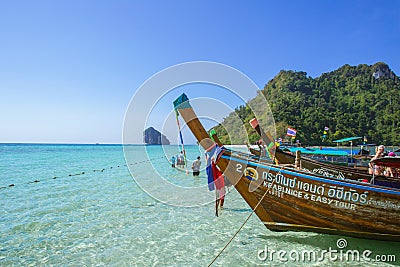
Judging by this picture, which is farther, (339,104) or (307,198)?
(339,104)

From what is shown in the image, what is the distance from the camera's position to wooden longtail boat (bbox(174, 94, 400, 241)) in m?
5.35

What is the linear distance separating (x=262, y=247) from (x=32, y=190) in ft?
40.7

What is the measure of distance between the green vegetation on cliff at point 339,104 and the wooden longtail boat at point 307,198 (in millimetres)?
49516

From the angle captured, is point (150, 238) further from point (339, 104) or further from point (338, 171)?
point (339, 104)

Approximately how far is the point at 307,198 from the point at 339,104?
9694 centimetres

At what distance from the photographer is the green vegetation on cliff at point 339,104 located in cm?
7381

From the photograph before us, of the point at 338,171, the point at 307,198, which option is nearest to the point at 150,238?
the point at 307,198

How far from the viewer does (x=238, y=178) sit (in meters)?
6.47

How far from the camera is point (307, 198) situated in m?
5.78

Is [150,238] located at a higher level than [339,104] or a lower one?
lower

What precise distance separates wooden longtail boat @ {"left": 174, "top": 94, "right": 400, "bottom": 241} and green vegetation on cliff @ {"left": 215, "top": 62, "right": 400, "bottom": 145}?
49516 mm

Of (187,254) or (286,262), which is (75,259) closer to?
(187,254)

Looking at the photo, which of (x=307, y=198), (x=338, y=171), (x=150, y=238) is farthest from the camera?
(x=338, y=171)

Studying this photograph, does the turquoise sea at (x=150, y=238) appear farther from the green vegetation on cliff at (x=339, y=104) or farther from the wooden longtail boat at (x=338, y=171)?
the green vegetation on cliff at (x=339, y=104)
